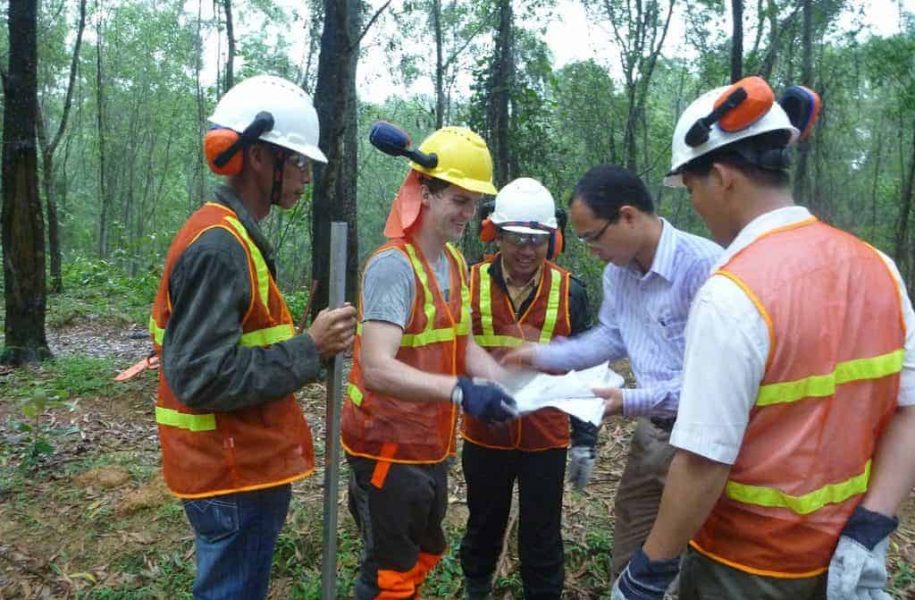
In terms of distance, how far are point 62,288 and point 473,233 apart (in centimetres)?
883

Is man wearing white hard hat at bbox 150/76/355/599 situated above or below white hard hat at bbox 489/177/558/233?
below

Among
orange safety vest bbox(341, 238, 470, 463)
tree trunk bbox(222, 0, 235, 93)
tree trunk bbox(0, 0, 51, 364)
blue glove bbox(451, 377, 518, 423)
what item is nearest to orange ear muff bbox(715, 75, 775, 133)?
blue glove bbox(451, 377, 518, 423)

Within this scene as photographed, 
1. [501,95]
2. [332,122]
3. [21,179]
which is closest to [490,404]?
[332,122]

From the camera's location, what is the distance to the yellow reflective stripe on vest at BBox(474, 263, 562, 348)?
3307 millimetres

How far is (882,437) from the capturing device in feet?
5.45

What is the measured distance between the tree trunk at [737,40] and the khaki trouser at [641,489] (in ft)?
22.6

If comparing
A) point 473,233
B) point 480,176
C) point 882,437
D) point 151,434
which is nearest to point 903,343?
point 882,437

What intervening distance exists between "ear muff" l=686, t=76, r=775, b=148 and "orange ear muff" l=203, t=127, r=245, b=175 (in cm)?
135

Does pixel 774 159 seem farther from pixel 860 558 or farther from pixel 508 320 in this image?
pixel 508 320

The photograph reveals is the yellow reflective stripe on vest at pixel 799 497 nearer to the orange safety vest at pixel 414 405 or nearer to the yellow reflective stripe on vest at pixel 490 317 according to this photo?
the orange safety vest at pixel 414 405

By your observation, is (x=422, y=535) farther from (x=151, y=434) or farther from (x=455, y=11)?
(x=455, y=11)

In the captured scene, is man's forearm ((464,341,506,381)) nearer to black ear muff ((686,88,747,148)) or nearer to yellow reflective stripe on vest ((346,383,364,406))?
yellow reflective stripe on vest ((346,383,364,406))

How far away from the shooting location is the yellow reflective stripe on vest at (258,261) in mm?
2008

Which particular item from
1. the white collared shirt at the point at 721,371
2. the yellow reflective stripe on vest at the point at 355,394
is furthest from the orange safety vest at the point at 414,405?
the white collared shirt at the point at 721,371
